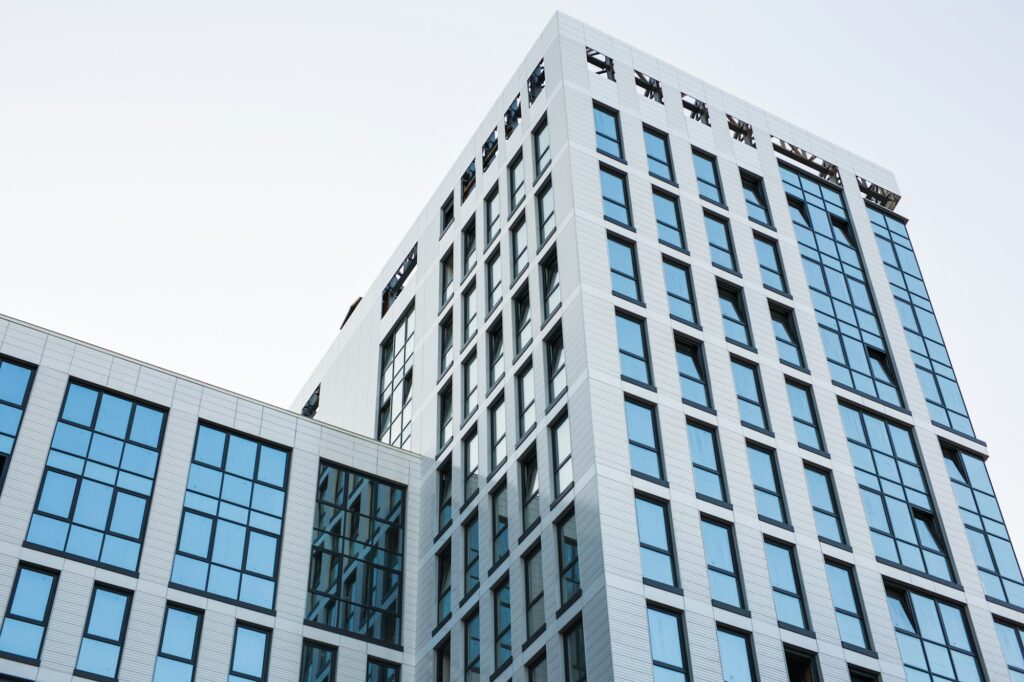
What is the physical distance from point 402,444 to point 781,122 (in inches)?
897

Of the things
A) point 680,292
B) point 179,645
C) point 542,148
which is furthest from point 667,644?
point 542,148

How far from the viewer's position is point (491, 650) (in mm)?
44594

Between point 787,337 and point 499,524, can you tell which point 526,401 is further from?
point 787,337

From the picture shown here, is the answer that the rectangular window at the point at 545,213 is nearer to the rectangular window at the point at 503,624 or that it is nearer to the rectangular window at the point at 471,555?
the rectangular window at the point at 471,555

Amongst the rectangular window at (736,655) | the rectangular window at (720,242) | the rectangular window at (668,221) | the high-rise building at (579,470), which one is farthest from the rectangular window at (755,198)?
the rectangular window at (736,655)

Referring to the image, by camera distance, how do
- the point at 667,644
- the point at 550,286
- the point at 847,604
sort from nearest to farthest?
1. the point at 667,644
2. the point at 847,604
3. the point at 550,286

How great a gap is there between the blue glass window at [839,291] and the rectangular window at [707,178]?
3910 millimetres

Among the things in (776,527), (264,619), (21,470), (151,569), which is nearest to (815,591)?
(776,527)

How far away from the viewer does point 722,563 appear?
42.2 m

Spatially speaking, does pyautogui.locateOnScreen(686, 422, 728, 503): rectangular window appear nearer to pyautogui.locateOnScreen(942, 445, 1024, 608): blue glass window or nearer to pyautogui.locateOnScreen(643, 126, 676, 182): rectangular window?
pyautogui.locateOnScreen(942, 445, 1024, 608): blue glass window

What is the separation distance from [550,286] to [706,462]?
30.7ft

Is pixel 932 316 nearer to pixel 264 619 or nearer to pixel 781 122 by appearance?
pixel 781 122

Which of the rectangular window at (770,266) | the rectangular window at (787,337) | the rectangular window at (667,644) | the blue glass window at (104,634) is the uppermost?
the rectangular window at (770,266)

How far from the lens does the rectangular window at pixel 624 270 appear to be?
4853 cm
